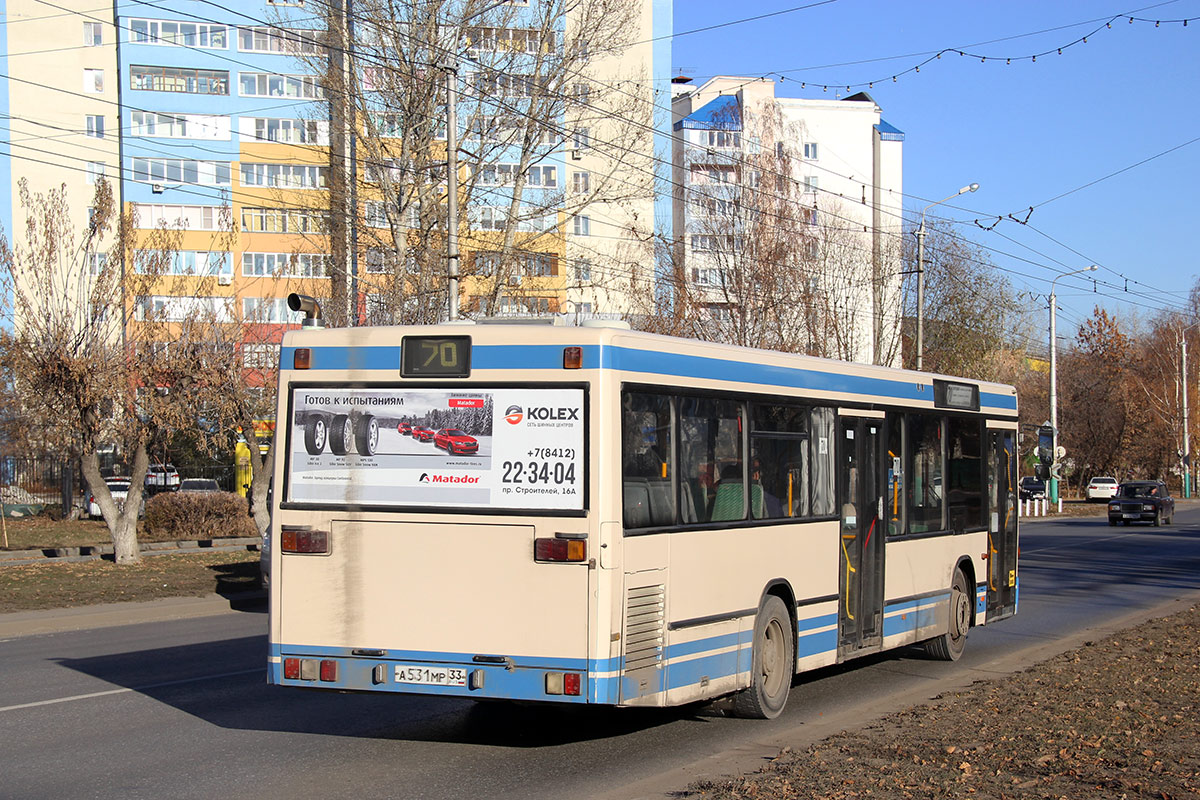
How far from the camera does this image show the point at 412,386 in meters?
8.57

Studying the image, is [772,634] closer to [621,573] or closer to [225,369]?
[621,573]

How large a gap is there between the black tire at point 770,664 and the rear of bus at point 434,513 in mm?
2324

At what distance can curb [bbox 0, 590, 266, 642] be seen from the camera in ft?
56.5

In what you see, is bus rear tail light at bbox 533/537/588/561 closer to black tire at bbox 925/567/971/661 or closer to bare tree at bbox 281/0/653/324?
black tire at bbox 925/567/971/661

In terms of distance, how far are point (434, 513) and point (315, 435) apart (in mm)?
1050

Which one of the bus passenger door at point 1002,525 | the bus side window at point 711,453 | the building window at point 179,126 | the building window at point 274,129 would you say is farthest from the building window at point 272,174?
the bus side window at point 711,453

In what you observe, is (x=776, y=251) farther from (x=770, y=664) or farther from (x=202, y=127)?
(x=202, y=127)

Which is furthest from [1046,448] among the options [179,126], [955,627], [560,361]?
[179,126]

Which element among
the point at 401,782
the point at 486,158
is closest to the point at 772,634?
the point at 401,782

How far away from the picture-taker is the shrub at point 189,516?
114 ft

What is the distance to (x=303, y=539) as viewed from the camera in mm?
8703

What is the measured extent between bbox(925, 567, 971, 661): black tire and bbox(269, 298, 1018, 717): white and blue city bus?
15.3 ft

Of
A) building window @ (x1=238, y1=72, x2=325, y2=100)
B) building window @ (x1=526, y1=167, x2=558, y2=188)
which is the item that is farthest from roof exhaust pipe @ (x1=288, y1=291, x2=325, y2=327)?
building window @ (x1=238, y1=72, x2=325, y2=100)

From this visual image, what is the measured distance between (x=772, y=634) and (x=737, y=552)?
1.07 meters
